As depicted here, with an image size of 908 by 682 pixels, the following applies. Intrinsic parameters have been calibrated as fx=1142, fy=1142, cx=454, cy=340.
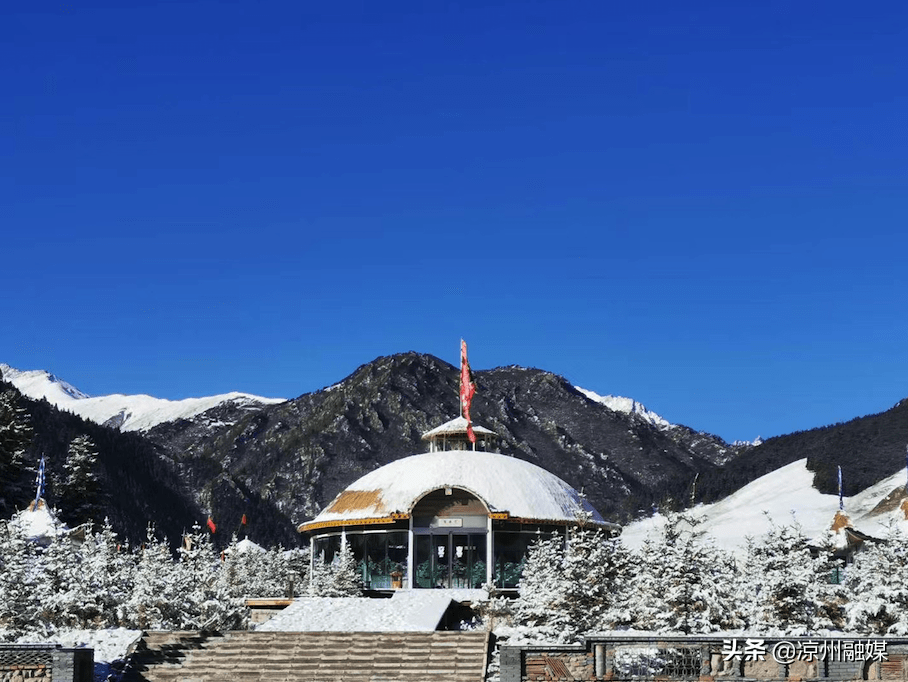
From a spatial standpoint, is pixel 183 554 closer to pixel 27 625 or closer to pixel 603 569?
pixel 27 625

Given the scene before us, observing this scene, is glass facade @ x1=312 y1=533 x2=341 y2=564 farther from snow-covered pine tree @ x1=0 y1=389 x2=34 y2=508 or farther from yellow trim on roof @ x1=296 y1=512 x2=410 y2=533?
snow-covered pine tree @ x1=0 y1=389 x2=34 y2=508

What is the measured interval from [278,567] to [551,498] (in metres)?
16.7

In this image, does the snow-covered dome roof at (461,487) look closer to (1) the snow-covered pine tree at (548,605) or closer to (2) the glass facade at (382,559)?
(2) the glass facade at (382,559)

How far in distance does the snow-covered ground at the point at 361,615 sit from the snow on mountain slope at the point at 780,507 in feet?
200

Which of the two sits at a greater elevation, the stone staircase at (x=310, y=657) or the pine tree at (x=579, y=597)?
the pine tree at (x=579, y=597)

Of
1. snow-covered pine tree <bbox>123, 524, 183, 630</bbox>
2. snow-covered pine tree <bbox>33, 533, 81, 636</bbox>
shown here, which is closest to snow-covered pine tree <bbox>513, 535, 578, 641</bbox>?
snow-covered pine tree <bbox>123, 524, 183, 630</bbox>

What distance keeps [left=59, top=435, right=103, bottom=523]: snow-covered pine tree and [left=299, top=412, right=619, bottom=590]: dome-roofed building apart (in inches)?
1314

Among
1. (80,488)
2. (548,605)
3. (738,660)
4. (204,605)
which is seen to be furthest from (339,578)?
(80,488)

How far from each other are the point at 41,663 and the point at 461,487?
23.5 metres

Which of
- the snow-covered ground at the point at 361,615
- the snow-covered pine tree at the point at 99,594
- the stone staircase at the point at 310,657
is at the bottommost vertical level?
the stone staircase at the point at 310,657

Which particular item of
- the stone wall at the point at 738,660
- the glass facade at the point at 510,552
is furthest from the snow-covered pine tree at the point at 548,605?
the glass facade at the point at 510,552

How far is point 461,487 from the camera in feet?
156

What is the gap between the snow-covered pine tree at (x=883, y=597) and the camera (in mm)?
31859

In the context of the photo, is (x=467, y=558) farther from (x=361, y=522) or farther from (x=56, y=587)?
(x=56, y=587)
